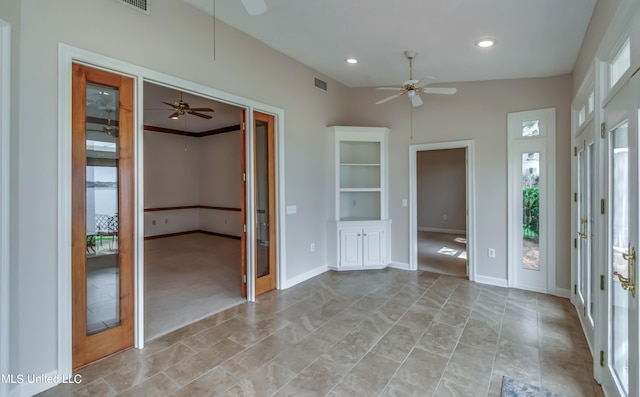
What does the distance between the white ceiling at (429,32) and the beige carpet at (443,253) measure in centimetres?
315

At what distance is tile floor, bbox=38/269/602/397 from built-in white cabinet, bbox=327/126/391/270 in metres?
1.24

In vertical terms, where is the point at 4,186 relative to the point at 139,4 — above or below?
below

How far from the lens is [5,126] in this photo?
77.4 inches

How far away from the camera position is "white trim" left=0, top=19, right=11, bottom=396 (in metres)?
1.95

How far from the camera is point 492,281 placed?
459 cm

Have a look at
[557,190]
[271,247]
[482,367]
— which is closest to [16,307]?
[271,247]

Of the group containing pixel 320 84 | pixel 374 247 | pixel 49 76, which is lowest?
pixel 374 247

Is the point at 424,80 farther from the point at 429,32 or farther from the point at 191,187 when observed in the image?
the point at 191,187

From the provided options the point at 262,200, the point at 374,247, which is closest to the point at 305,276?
the point at 374,247

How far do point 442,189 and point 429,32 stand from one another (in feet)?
22.8

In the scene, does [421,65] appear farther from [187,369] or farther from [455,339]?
[187,369]

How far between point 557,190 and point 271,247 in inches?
155

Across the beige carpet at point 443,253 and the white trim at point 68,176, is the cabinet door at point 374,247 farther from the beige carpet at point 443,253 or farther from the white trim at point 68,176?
the white trim at point 68,176

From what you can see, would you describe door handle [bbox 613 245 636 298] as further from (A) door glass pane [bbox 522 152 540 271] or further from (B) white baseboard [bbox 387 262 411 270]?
(B) white baseboard [bbox 387 262 411 270]
